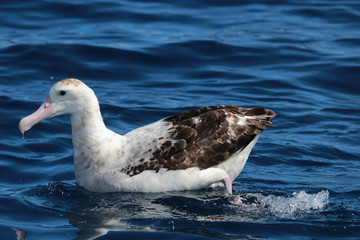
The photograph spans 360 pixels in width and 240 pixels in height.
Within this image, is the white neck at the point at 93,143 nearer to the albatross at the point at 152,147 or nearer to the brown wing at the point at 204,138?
the albatross at the point at 152,147

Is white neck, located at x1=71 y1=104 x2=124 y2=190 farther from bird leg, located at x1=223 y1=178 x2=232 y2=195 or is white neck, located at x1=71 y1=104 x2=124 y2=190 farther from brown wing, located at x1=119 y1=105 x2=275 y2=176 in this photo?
bird leg, located at x1=223 y1=178 x2=232 y2=195

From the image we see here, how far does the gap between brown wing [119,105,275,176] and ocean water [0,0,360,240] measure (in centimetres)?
45

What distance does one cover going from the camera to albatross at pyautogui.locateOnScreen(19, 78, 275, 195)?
9.04 m

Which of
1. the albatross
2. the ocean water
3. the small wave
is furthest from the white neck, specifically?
the small wave

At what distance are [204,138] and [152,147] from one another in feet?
2.44

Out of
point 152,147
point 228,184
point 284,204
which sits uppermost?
point 152,147

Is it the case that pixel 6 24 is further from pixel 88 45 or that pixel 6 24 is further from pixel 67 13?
pixel 88 45

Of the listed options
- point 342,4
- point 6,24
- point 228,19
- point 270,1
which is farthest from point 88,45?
point 342,4

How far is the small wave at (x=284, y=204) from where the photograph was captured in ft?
28.0

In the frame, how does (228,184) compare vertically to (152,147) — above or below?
below

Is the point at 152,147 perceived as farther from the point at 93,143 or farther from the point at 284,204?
the point at 284,204

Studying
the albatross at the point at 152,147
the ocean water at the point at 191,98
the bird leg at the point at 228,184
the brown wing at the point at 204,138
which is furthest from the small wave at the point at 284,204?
the brown wing at the point at 204,138

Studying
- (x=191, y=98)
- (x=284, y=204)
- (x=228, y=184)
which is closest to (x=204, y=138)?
(x=228, y=184)

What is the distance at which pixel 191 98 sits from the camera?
1394 centimetres
